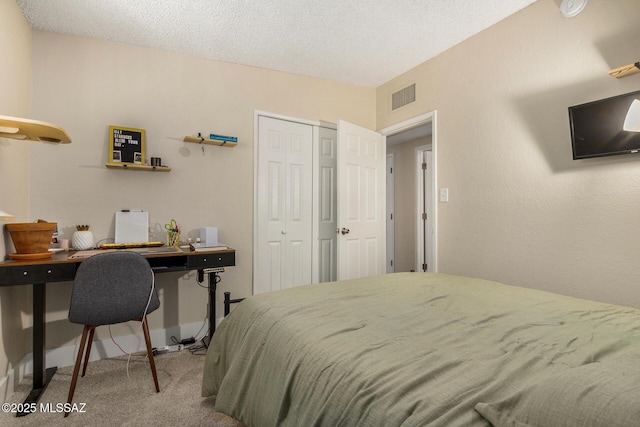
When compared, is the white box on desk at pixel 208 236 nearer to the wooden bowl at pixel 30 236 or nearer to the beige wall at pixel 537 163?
the wooden bowl at pixel 30 236

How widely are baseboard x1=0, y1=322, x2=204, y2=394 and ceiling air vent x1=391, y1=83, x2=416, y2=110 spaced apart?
2916 mm

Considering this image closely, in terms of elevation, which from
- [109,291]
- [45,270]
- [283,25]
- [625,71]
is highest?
[283,25]

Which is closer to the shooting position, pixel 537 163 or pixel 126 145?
pixel 537 163

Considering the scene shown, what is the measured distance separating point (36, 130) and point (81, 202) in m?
0.87

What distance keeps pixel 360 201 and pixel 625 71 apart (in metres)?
2.19

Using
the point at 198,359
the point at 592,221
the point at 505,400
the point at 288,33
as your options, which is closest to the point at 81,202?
the point at 198,359

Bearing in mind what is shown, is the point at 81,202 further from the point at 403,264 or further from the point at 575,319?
the point at 403,264

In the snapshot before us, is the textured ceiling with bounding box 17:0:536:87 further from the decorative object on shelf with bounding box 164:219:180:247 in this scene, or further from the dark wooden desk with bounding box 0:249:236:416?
the dark wooden desk with bounding box 0:249:236:416

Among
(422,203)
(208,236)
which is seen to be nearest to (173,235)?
(208,236)

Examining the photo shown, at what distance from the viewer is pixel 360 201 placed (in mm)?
3463

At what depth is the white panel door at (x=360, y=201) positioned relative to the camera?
10.8ft

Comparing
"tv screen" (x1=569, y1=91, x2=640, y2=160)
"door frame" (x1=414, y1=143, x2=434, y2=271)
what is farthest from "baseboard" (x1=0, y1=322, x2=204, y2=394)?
"door frame" (x1=414, y1=143, x2=434, y2=271)

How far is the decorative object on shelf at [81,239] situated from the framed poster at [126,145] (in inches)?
22.7

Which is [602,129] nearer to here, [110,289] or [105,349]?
[110,289]
